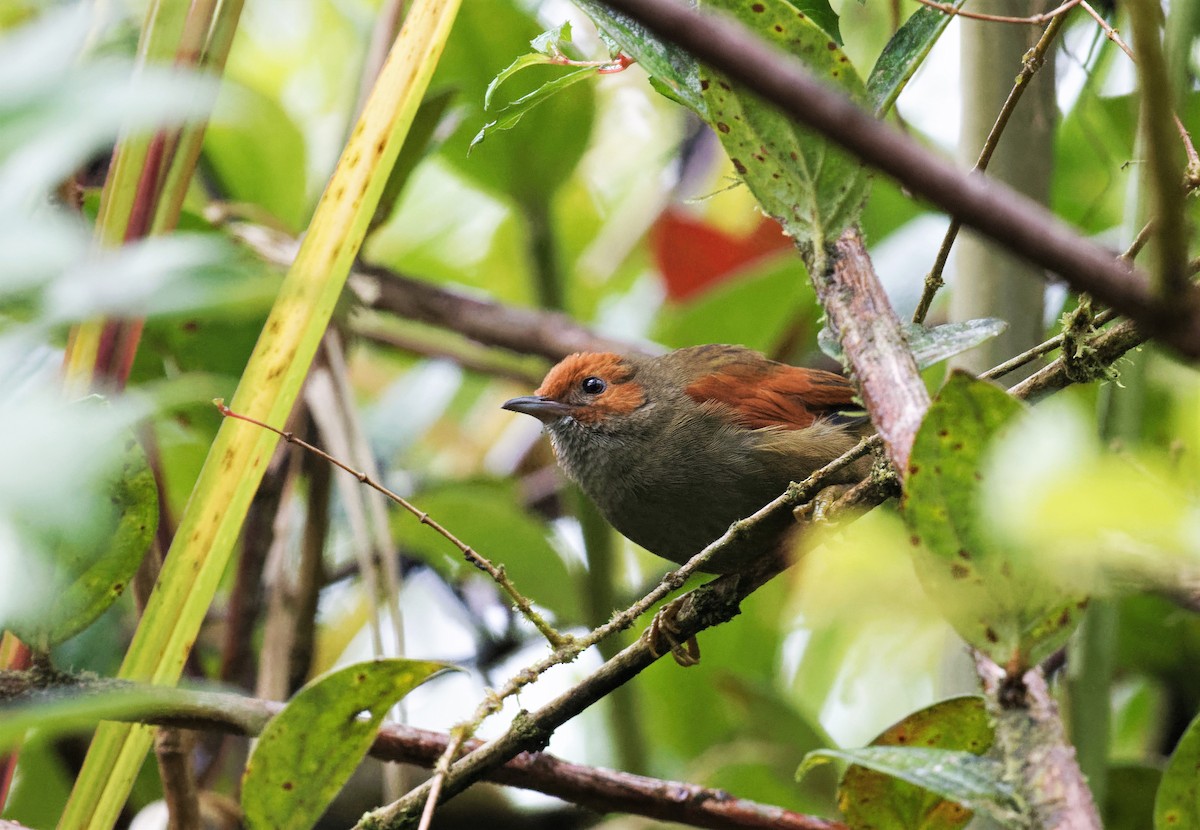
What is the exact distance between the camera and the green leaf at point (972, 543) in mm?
983

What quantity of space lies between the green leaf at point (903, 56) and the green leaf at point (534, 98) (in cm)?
38

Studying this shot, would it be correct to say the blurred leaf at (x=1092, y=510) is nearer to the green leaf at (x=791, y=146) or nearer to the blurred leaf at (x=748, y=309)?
the green leaf at (x=791, y=146)

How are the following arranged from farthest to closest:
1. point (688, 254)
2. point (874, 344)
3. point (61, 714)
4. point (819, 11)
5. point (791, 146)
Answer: point (688, 254), point (819, 11), point (791, 146), point (874, 344), point (61, 714)

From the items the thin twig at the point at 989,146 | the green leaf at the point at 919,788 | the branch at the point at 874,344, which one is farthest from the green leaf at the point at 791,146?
the green leaf at the point at 919,788

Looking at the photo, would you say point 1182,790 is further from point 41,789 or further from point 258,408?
point 41,789

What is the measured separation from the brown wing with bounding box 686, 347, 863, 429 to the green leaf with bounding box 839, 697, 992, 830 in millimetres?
→ 1563

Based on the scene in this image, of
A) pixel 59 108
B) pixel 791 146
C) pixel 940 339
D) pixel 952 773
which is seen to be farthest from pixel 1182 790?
pixel 59 108

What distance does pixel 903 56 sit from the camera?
1.44 m

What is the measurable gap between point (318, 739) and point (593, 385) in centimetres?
221

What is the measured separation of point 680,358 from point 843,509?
7.10 ft

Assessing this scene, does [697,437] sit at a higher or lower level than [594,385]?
lower

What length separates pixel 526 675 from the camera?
60.8 inches

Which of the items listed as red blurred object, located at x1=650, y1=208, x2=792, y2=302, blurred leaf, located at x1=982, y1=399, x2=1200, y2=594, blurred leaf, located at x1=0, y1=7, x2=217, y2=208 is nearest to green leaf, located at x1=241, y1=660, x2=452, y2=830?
blurred leaf, located at x1=0, y1=7, x2=217, y2=208

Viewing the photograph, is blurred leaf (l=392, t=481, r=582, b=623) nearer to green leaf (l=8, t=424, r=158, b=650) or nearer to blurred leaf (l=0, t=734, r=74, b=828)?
blurred leaf (l=0, t=734, r=74, b=828)
